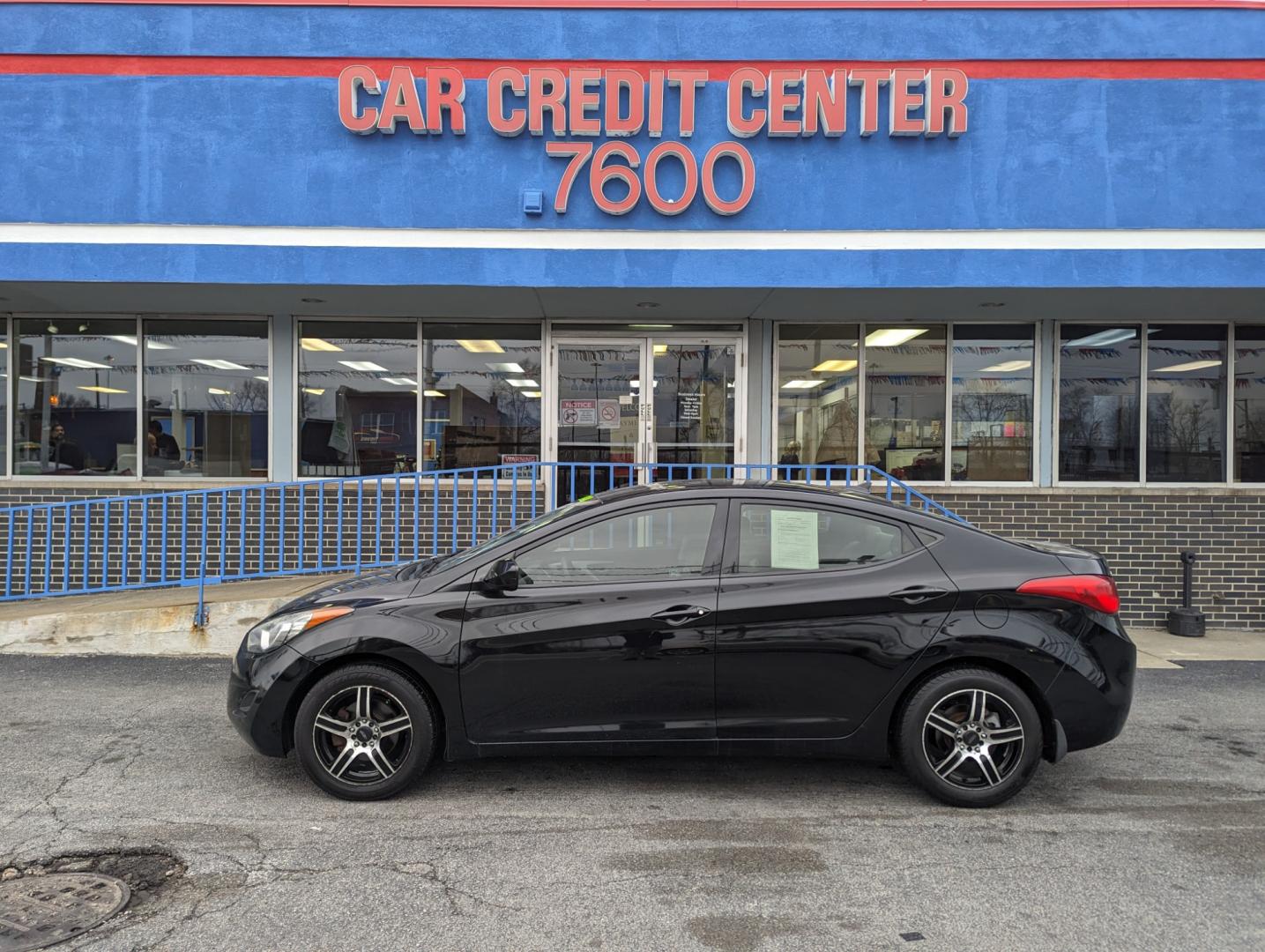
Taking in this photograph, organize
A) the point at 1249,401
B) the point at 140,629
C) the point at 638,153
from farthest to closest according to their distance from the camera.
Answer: the point at 1249,401, the point at 638,153, the point at 140,629

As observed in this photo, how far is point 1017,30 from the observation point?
28.0 feet

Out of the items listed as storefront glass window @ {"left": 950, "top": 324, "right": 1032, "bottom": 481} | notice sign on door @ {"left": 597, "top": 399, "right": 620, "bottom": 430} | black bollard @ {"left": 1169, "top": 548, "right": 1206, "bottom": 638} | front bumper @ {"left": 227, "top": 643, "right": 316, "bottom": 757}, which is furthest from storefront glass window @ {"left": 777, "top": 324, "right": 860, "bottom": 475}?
front bumper @ {"left": 227, "top": 643, "right": 316, "bottom": 757}

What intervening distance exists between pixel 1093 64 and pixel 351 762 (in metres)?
9.01

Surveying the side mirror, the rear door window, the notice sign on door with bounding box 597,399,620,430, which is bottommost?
the side mirror

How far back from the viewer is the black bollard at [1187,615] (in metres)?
8.89

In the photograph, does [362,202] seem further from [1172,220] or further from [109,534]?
[1172,220]

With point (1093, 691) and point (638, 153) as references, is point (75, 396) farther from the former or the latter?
point (1093, 691)

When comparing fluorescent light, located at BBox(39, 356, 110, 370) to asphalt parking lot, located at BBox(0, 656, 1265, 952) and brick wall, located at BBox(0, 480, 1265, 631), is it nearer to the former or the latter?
brick wall, located at BBox(0, 480, 1265, 631)

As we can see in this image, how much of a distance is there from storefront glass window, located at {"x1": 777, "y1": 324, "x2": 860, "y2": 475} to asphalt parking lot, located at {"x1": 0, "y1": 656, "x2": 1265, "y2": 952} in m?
4.96

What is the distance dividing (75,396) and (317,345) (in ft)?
9.05

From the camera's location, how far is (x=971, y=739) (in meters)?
4.26

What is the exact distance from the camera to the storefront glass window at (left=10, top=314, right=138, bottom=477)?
32.0 feet

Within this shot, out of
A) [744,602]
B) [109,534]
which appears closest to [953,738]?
[744,602]

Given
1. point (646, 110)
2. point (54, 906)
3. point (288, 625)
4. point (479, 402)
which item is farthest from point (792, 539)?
point (479, 402)
